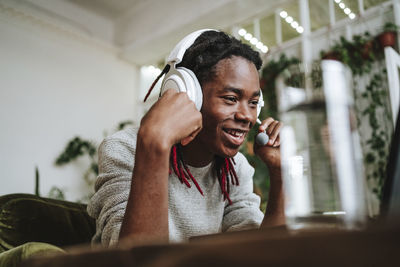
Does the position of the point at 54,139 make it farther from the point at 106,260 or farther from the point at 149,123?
the point at 106,260

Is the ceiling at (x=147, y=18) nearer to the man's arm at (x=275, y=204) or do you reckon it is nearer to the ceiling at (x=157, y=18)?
the ceiling at (x=157, y=18)

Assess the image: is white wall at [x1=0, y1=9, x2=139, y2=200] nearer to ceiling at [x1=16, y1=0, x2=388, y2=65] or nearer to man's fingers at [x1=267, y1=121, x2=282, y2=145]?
ceiling at [x1=16, y1=0, x2=388, y2=65]

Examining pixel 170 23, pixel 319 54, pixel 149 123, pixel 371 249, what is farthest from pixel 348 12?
pixel 371 249

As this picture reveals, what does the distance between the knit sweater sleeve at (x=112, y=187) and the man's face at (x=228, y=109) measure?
0.87 ft

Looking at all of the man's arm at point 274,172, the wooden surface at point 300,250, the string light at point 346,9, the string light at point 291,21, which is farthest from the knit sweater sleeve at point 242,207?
the string light at point 291,21

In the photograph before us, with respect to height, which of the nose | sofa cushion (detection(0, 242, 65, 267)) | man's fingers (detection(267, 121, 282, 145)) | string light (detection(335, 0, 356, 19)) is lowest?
sofa cushion (detection(0, 242, 65, 267))

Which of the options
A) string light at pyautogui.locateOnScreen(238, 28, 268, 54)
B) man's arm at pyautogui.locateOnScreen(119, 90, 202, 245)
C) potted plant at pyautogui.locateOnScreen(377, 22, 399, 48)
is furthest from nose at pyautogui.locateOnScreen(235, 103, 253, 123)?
string light at pyautogui.locateOnScreen(238, 28, 268, 54)

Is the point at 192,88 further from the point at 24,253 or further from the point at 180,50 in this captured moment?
the point at 24,253

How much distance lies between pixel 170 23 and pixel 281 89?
435cm

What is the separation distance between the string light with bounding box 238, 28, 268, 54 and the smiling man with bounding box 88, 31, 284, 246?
290 centimetres

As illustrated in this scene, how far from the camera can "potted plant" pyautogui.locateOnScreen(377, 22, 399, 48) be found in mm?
3068

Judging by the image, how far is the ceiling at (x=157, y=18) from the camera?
389 cm

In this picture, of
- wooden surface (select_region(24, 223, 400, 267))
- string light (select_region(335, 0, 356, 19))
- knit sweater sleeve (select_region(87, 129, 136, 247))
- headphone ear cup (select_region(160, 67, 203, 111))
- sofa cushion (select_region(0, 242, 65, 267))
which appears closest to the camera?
wooden surface (select_region(24, 223, 400, 267))

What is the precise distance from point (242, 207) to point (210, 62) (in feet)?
1.81
